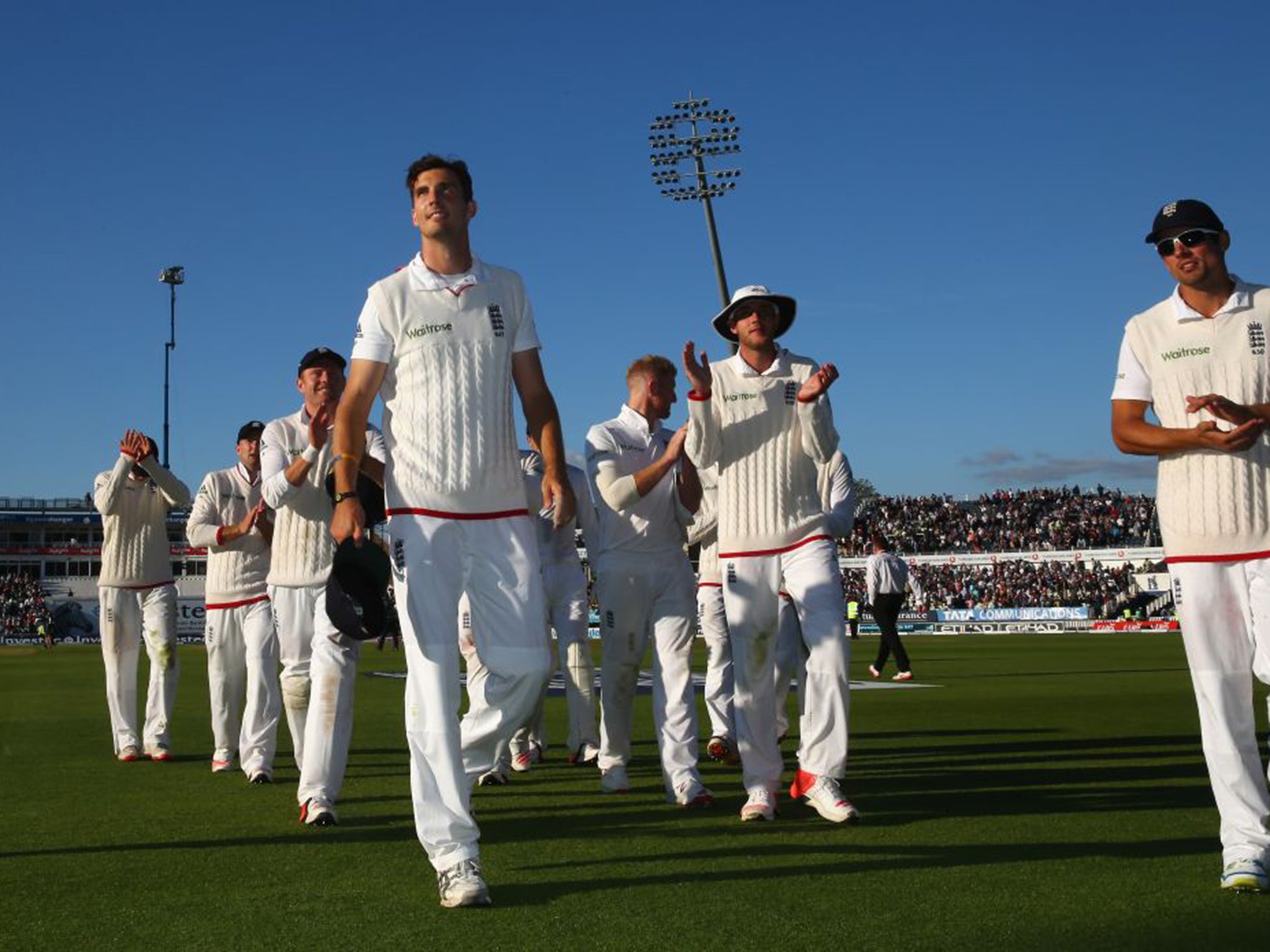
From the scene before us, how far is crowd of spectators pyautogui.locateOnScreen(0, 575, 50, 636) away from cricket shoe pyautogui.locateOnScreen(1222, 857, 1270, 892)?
59.4 meters

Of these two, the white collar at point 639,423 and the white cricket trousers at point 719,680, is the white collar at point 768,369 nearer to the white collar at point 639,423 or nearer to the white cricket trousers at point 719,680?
the white collar at point 639,423

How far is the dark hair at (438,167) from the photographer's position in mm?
5422

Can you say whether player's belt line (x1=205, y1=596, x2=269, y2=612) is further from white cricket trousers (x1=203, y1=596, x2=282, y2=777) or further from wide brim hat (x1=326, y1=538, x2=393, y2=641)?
wide brim hat (x1=326, y1=538, x2=393, y2=641)

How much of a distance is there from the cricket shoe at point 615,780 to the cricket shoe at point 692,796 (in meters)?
0.70

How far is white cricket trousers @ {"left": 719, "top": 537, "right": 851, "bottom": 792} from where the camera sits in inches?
262

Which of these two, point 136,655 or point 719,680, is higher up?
point 136,655

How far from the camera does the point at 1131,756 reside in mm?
9156

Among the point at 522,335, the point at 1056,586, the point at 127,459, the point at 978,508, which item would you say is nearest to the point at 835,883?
the point at 522,335

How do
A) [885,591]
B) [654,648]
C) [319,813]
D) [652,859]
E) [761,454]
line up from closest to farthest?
[652,859] < [319,813] < [761,454] < [654,648] < [885,591]

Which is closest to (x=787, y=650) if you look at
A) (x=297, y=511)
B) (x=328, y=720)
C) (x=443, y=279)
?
(x=297, y=511)

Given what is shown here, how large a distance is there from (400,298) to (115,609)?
263 inches

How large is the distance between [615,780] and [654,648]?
1008 mm

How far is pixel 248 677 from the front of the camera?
9430mm

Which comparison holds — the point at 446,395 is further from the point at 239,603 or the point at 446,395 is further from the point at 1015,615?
the point at 1015,615
